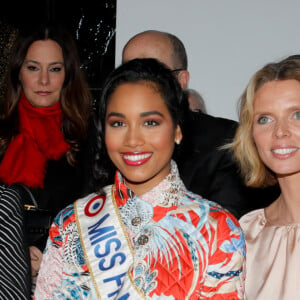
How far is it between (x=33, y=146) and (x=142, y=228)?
1303 millimetres

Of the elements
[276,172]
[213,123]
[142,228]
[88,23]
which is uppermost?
[88,23]

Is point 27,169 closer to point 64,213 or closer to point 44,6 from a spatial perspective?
point 64,213

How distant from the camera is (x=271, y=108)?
1.89 m

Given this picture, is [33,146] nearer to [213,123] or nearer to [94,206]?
[213,123]

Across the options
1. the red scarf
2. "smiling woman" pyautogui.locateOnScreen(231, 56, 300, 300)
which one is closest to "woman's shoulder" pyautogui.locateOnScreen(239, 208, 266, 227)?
"smiling woman" pyautogui.locateOnScreen(231, 56, 300, 300)

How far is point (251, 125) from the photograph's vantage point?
2.00 metres

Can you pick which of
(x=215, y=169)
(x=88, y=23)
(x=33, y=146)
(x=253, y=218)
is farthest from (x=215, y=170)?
(x=88, y=23)

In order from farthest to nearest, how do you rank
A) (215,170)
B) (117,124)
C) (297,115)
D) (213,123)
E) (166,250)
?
1. (213,123)
2. (215,170)
3. (297,115)
4. (117,124)
5. (166,250)

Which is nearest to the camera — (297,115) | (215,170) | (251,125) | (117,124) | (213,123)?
(117,124)

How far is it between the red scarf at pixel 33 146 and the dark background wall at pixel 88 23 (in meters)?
1.31

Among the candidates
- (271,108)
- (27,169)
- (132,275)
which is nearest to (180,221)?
(132,275)

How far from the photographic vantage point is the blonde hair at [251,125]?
1.95 meters

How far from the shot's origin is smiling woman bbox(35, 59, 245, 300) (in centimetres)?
162

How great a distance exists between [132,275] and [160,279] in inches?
2.9
